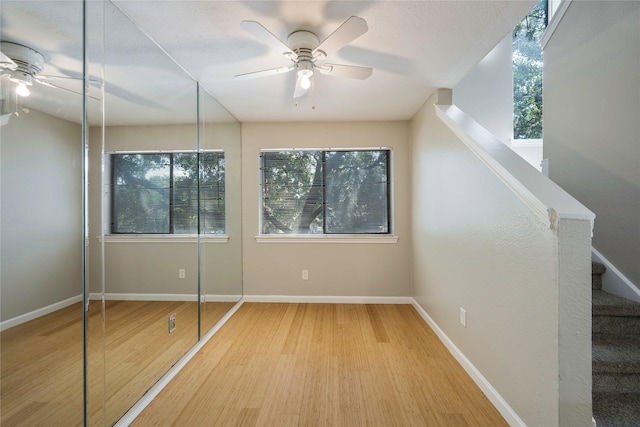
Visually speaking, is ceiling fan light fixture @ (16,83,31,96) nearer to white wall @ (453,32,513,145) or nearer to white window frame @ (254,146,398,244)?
white window frame @ (254,146,398,244)

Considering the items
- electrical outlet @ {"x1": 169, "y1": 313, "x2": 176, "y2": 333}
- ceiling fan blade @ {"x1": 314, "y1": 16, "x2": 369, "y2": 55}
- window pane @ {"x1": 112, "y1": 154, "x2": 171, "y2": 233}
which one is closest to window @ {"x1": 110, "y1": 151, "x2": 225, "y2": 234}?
window pane @ {"x1": 112, "y1": 154, "x2": 171, "y2": 233}

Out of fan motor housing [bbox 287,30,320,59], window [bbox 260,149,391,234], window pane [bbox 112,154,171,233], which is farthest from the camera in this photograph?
window [bbox 260,149,391,234]

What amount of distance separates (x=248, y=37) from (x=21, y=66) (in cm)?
113

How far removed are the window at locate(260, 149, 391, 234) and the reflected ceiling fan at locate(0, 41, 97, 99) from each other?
2606mm

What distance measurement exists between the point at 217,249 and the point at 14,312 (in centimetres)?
176

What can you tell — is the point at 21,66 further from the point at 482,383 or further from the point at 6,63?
the point at 482,383

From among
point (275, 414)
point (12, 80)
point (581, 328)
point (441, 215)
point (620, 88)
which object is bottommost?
point (275, 414)

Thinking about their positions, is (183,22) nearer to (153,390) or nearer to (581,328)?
(153,390)

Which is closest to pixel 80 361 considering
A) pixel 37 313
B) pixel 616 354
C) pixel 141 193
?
pixel 37 313

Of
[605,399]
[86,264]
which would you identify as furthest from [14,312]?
[605,399]

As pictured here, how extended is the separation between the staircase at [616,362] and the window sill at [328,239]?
79.0 inches

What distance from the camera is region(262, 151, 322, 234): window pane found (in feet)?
12.1

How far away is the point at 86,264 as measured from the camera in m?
1.36

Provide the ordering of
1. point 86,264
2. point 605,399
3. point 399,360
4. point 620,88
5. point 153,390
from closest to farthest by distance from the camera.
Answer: point 86,264 → point 605,399 → point 153,390 → point 620,88 → point 399,360
